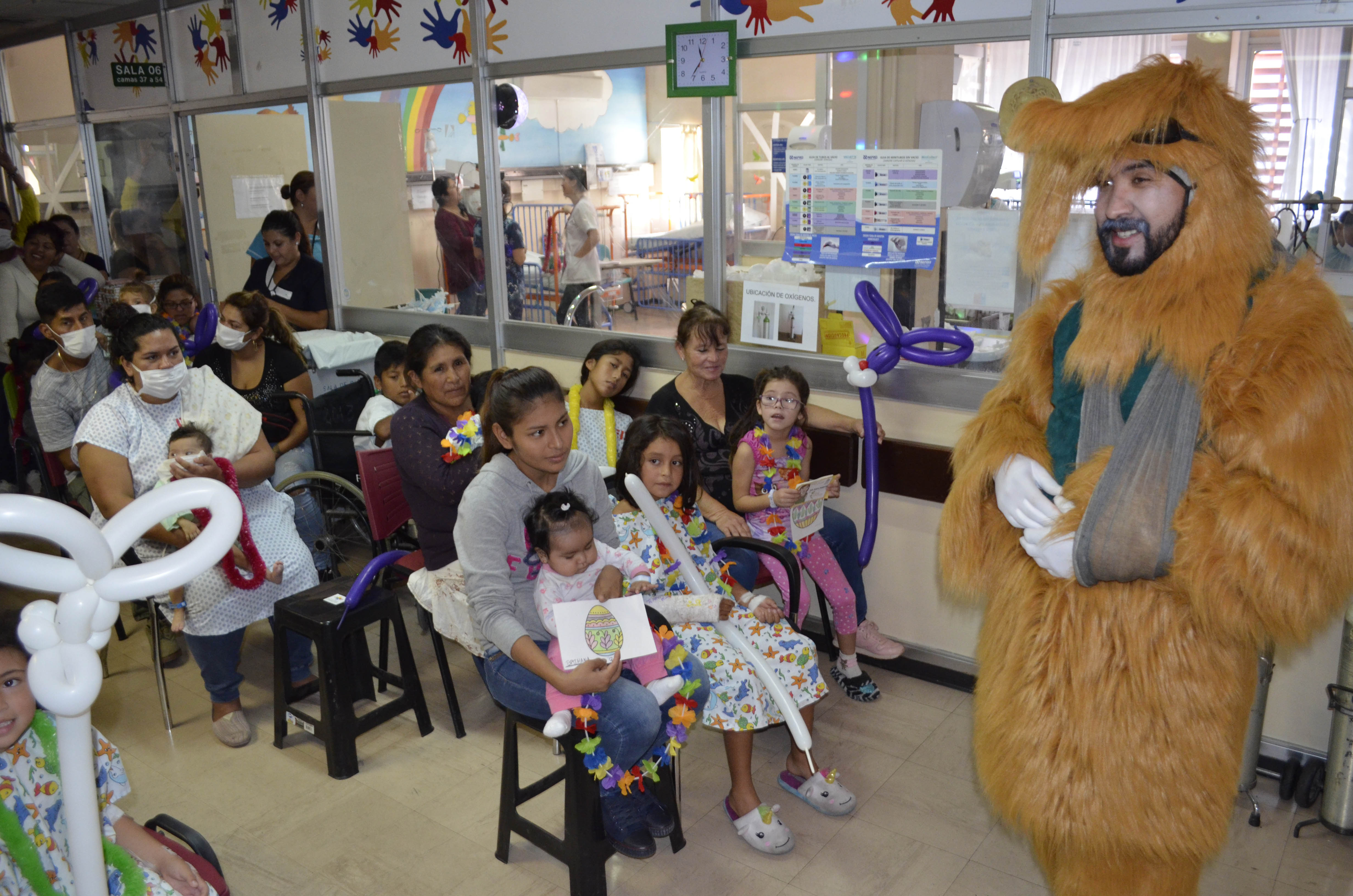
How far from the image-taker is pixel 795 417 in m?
3.25

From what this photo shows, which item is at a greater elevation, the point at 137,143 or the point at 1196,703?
the point at 137,143

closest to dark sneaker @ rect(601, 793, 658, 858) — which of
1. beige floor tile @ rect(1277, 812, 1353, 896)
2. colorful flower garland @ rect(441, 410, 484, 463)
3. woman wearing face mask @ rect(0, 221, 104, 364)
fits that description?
colorful flower garland @ rect(441, 410, 484, 463)

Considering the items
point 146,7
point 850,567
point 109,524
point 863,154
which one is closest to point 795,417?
point 850,567

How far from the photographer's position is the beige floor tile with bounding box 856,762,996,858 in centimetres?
267

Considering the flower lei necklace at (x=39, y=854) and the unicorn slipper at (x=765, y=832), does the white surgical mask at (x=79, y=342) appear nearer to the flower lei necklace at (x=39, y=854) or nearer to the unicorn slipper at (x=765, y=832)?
the flower lei necklace at (x=39, y=854)

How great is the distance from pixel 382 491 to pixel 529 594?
131cm

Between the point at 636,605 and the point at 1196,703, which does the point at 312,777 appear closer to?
the point at 636,605

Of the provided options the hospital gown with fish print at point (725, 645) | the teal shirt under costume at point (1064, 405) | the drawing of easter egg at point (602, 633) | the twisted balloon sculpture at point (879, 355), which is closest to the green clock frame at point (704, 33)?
the twisted balloon sculpture at point (879, 355)

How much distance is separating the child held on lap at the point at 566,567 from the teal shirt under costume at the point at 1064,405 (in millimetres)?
1018

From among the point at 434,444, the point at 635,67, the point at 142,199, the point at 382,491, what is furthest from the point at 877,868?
the point at 142,199

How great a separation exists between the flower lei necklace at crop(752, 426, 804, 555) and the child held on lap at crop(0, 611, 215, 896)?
6.44ft

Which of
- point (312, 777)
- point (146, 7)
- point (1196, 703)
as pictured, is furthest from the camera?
point (146, 7)

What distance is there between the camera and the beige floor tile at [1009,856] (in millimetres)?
2512

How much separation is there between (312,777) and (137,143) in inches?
210
